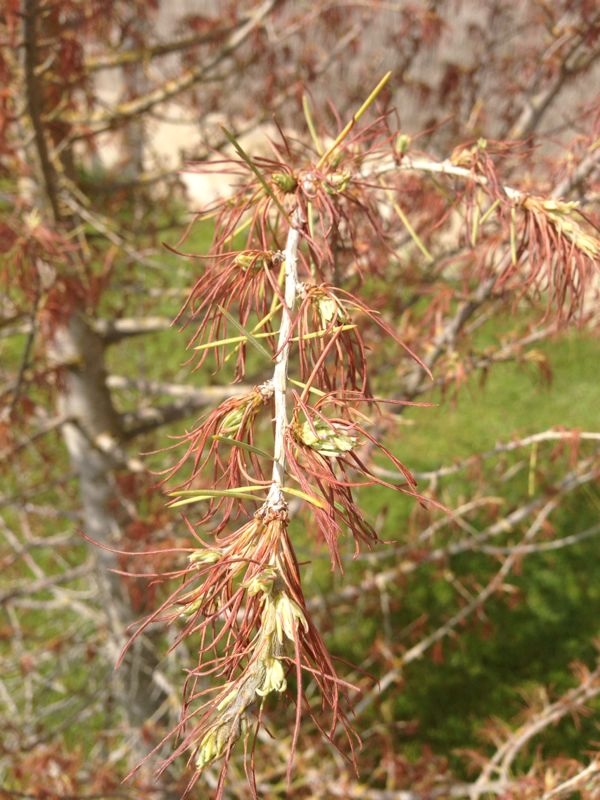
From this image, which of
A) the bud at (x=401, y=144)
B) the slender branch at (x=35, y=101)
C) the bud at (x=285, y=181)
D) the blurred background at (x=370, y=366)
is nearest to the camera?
the bud at (x=285, y=181)

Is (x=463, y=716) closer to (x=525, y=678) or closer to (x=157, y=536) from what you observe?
(x=525, y=678)

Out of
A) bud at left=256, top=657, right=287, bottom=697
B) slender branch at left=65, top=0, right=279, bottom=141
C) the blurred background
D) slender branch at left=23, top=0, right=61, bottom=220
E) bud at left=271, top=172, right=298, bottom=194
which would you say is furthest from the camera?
slender branch at left=65, top=0, right=279, bottom=141

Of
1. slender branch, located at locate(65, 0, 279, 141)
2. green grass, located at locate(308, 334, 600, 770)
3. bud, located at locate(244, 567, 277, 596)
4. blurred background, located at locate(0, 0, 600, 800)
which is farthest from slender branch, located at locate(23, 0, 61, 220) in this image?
green grass, located at locate(308, 334, 600, 770)

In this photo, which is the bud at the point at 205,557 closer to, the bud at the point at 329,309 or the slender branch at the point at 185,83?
the bud at the point at 329,309

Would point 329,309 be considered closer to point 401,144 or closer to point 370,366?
point 401,144

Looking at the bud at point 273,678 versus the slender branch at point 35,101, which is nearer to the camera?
the bud at point 273,678

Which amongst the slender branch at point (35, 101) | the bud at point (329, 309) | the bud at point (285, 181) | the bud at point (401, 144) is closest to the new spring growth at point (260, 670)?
the bud at point (329, 309)

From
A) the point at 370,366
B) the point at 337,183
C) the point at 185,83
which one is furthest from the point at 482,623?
the point at 337,183

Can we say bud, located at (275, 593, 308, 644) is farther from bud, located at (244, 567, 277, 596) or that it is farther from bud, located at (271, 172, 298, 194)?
bud, located at (271, 172, 298, 194)
